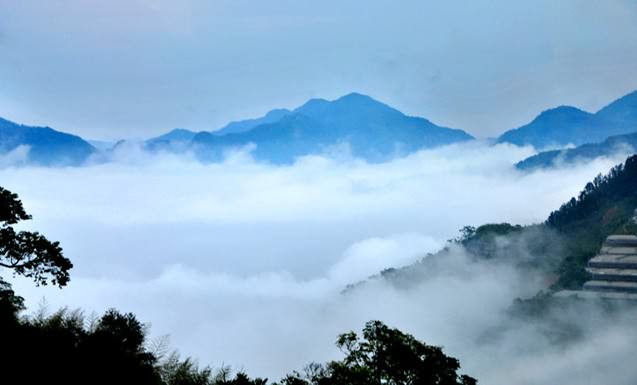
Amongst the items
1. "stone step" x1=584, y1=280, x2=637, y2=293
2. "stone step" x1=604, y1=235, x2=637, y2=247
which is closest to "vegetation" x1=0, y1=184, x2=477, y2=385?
"stone step" x1=584, y1=280, x2=637, y2=293

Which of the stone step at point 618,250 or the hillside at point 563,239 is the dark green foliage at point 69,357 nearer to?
the hillside at point 563,239

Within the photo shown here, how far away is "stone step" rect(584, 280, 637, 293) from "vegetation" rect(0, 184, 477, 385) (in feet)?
230

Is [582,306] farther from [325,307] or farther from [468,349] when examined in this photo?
[325,307]

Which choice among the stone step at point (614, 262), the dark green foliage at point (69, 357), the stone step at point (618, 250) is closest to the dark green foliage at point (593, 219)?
the stone step at point (618, 250)

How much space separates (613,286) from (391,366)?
235ft

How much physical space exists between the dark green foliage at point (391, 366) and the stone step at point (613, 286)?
69.3m

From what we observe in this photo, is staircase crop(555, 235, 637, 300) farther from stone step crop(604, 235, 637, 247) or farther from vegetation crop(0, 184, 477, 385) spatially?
vegetation crop(0, 184, 477, 385)

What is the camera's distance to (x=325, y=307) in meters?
158

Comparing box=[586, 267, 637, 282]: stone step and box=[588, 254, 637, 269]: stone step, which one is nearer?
box=[586, 267, 637, 282]: stone step

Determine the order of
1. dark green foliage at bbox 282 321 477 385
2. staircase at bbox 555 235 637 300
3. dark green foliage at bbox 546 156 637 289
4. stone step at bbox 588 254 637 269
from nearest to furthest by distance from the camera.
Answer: dark green foliage at bbox 282 321 477 385 → staircase at bbox 555 235 637 300 → stone step at bbox 588 254 637 269 → dark green foliage at bbox 546 156 637 289

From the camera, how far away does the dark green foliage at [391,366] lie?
17.3 m

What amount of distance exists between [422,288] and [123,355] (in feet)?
364

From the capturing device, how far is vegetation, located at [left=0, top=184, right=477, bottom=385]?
48.5ft

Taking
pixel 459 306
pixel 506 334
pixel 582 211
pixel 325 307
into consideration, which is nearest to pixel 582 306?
pixel 506 334
